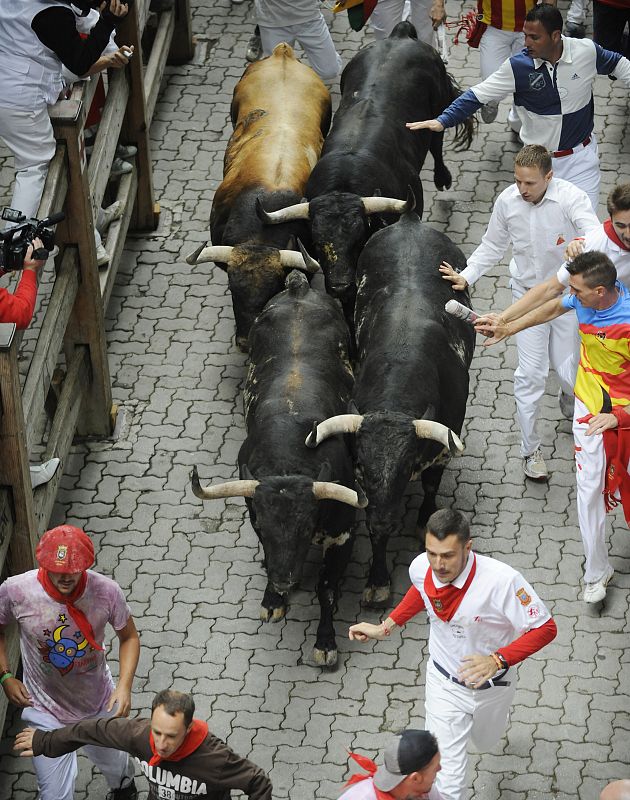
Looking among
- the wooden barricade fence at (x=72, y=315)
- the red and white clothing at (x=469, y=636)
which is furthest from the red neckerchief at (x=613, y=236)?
the wooden barricade fence at (x=72, y=315)

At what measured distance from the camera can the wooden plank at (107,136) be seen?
10.8m

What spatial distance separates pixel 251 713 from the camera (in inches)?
343

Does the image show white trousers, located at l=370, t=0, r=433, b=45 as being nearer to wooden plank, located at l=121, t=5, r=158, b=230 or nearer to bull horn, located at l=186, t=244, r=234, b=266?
wooden plank, located at l=121, t=5, r=158, b=230

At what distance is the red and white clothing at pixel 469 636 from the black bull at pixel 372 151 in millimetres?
3905

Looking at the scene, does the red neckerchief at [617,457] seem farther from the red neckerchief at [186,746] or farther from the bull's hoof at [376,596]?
the red neckerchief at [186,746]

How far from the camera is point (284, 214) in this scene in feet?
35.6

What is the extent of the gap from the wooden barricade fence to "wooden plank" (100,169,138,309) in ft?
0.04

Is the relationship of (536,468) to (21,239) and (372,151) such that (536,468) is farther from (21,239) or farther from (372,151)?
(21,239)

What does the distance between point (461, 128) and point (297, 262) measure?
3.50 m

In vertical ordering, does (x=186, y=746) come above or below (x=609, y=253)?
below

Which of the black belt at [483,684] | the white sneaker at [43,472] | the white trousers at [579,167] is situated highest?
the white trousers at [579,167]

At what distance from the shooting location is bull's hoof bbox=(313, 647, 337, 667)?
29.6 feet

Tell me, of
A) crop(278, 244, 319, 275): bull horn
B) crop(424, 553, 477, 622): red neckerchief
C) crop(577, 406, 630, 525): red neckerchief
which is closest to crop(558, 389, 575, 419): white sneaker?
crop(577, 406, 630, 525): red neckerchief

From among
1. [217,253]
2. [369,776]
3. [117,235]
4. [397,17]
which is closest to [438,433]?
[217,253]
